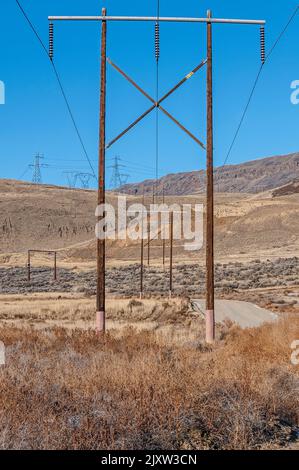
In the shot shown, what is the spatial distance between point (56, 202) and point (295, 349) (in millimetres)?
157396

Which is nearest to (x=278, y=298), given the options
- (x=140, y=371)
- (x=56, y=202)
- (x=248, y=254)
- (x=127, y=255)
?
(x=140, y=371)

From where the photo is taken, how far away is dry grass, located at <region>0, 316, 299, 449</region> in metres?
6.79

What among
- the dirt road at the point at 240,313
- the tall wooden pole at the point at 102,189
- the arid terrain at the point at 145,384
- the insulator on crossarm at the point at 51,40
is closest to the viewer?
the arid terrain at the point at 145,384

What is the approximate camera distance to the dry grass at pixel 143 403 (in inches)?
267

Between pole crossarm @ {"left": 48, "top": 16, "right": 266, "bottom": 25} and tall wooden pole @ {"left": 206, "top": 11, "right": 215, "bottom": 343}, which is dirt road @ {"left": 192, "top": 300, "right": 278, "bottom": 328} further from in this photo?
pole crossarm @ {"left": 48, "top": 16, "right": 266, "bottom": 25}

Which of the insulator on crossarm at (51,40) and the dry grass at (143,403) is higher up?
the insulator on crossarm at (51,40)

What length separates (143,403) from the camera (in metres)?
7.57

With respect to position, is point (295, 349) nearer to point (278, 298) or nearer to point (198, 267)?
point (278, 298)

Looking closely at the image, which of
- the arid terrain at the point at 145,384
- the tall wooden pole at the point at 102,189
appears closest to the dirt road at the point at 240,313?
the arid terrain at the point at 145,384

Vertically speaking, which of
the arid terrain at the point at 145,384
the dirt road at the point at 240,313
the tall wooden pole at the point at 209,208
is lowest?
the dirt road at the point at 240,313

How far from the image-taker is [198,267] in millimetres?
73375

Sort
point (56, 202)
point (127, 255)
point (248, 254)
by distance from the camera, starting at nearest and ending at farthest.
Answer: point (248, 254) < point (127, 255) < point (56, 202)

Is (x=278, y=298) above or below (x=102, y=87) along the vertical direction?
below

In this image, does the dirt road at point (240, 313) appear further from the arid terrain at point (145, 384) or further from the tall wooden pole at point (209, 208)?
the tall wooden pole at point (209, 208)
